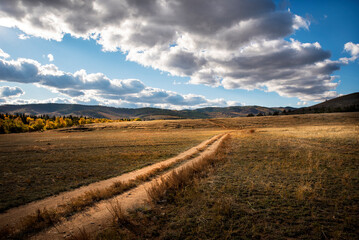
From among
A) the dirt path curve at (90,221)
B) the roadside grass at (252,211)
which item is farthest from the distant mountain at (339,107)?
the dirt path curve at (90,221)

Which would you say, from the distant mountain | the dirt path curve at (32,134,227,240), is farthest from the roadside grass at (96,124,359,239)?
the distant mountain

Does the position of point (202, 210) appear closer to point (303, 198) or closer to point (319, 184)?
point (303, 198)

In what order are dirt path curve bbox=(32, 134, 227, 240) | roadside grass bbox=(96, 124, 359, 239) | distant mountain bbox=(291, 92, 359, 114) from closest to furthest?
roadside grass bbox=(96, 124, 359, 239) → dirt path curve bbox=(32, 134, 227, 240) → distant mountain bbox=(291, 92, 359, 114)

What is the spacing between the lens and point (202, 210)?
670cm

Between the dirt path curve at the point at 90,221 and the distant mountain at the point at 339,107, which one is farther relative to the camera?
the distant mountain at the point at 339,107

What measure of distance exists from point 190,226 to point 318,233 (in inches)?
161

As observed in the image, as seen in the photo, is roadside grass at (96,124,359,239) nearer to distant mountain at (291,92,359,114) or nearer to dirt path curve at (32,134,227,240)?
dirt path curve at (32,134,227,240)

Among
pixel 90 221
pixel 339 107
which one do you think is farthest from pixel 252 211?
pixel 339 107

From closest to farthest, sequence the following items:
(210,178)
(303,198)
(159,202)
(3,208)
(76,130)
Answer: (303,198) < (159,202) < (3,208) < (210,178) < (76,130)

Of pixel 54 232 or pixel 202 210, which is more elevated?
pixel 202 210

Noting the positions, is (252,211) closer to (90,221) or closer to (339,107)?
(90,221)

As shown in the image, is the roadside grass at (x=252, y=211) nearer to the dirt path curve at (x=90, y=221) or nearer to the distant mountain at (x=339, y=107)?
the dirt path curve at (x=90, y=221)

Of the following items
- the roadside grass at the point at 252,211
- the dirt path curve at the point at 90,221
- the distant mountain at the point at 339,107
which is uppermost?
the distant mountain at the point at 339,107

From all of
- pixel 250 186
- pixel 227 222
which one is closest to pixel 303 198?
pixel 250 186
